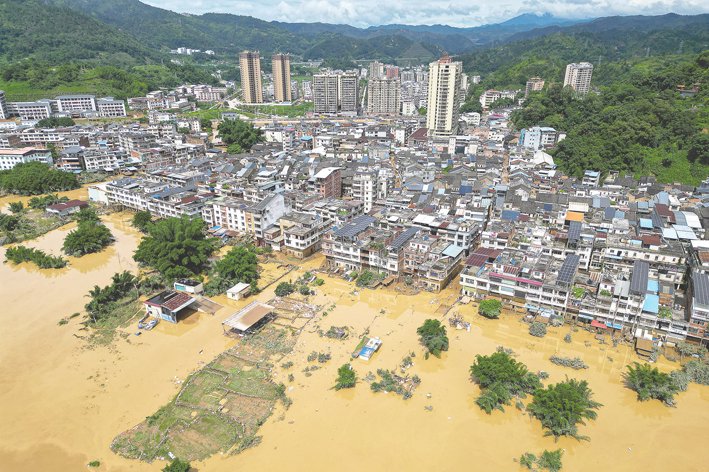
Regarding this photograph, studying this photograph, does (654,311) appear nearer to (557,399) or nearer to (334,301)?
(557,399)

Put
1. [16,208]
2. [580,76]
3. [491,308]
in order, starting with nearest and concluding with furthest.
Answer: [491,308]
[16,208]
[580,76]

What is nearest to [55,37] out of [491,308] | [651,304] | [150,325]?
[150,325]

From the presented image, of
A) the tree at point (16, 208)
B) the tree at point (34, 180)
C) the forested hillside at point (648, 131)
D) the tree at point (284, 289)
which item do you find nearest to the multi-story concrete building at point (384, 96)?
the forested hillside at point (648, 131)

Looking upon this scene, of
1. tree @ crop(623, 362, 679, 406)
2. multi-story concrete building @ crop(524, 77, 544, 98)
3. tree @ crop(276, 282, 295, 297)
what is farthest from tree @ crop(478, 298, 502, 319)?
multi-story concrete building @ crop(524, 77, 544, 98)

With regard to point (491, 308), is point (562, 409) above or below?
below

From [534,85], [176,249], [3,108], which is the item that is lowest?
[176,249]

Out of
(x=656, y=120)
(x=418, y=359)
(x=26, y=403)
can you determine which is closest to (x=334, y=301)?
(x=418, y=359)

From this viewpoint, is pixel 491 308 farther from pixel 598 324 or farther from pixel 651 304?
pixel 651 304
